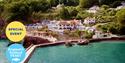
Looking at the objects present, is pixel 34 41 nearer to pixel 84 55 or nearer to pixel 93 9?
pixel 84 55

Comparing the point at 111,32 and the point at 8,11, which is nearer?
the point at 111,32

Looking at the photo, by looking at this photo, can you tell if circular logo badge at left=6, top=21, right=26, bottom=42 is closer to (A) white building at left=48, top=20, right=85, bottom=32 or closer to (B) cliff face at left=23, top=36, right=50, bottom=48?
(B) cliff face at left=23, top=36, right=50, bottom=48

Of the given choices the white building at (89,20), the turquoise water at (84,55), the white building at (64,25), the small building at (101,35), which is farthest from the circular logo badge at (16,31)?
the white building at (89,20)

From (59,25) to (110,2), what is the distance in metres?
7.11

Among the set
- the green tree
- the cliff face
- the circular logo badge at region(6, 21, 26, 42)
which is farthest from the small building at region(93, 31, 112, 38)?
the circular logo badge at region(6, 21, 26, 42)

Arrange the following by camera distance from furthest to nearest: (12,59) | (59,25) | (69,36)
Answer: (59,25) → (69,36) → (12,59)

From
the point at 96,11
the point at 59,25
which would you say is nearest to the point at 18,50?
the point at 59,25

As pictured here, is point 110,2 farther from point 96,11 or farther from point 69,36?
point 69,36

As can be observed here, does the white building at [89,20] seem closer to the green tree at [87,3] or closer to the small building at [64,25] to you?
the small building at [64,25]

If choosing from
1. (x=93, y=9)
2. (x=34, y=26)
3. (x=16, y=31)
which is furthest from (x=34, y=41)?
(x=16, y=31)

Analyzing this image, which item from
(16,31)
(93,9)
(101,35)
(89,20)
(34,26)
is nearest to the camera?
(16,31)

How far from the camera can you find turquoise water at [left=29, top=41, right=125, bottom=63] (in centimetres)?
1222

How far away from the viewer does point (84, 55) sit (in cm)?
1350

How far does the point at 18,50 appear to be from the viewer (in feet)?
7.23
